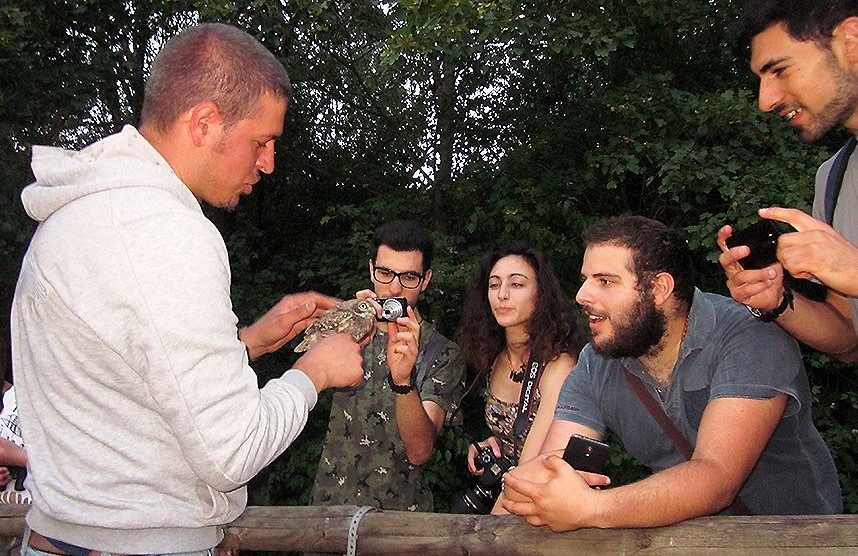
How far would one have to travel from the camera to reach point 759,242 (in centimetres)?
249

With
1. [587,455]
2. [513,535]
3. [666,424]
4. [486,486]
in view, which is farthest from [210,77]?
[486,486]

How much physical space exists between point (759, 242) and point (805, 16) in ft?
2.61

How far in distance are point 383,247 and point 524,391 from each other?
3.44 ft

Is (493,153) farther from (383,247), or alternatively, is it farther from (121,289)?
(121,289)

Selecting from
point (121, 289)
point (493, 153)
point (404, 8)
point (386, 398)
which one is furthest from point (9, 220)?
point (121, 289)

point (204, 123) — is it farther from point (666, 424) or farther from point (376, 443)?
point (376, 443)

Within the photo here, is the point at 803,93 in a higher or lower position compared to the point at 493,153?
lower

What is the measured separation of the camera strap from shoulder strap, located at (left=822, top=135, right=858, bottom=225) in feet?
4.22

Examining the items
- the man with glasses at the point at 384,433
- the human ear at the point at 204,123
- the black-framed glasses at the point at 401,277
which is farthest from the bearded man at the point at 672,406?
the human ear at the point at 204,123

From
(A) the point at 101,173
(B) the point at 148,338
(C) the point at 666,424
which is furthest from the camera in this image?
(C) the point at 666,424

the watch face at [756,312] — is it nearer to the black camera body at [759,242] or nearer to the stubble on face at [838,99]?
the black camera body at [759,242]

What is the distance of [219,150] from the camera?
1.87m

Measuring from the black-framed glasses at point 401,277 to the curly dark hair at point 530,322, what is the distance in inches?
13.5

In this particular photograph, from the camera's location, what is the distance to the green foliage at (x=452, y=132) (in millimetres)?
6758
